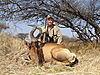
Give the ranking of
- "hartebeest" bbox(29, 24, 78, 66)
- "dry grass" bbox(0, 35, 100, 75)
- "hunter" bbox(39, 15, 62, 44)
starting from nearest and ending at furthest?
1. "dry grass" bbox(0, 35, 100, 75)
2. "hartebeest" bbox(29, 24, 78, 66)
3. "hunter" bbox(39, 15, 62, 44)

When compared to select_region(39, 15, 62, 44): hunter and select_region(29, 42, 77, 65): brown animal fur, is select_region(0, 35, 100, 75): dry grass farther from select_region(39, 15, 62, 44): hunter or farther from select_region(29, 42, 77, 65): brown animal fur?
select_region(39, 15, 62, 44): hunter

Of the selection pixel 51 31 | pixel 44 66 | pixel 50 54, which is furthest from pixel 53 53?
pixel 51 31

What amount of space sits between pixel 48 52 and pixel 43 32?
1.06 m

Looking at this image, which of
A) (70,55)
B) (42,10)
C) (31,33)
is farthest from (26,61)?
(42,10)

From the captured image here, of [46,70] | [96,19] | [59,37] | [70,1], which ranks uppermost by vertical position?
[70,1]

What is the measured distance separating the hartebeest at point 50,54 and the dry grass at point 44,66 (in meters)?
0.25

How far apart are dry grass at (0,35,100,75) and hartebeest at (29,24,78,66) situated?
9.6 inches

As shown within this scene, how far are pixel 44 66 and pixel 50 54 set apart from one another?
2.82 ft

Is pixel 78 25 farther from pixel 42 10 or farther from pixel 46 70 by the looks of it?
pixel 46 70

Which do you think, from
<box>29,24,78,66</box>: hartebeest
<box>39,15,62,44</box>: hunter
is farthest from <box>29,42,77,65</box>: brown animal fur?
<box>39,15,62,44</box>: hunter

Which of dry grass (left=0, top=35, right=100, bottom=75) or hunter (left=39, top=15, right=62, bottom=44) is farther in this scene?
hunter (left=39, top=15, right=62, bottom=44)

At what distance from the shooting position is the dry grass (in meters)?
5.12

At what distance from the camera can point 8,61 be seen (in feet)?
21.0

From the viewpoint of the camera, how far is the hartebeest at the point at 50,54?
6148 mm
